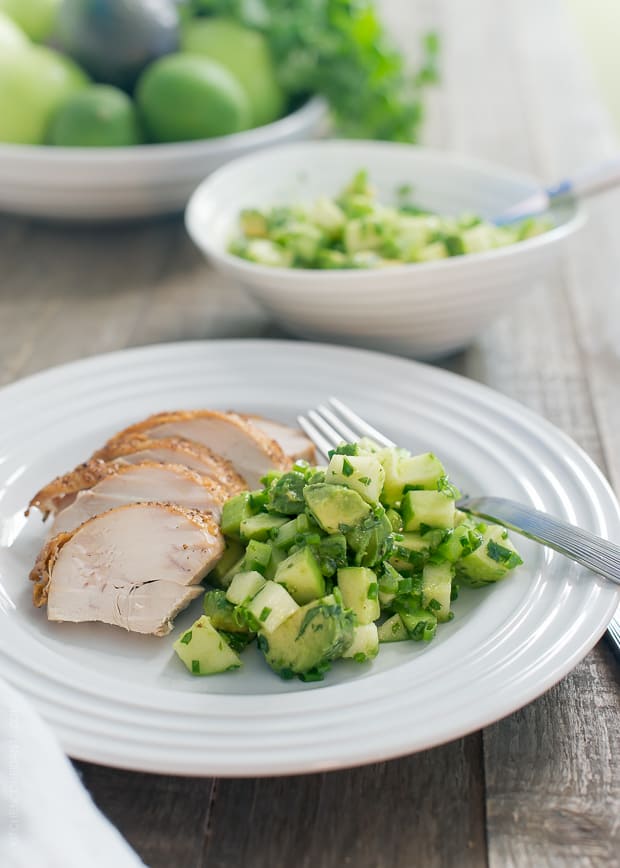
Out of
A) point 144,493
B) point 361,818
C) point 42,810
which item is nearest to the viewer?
point 42,810

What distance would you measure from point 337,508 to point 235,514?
257 millimetres

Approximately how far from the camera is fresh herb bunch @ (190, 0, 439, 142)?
3.67 metres

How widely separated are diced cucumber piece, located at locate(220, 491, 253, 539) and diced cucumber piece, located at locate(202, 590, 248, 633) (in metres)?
0.17

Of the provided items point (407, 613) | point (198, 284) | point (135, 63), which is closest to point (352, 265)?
point (198, 284)

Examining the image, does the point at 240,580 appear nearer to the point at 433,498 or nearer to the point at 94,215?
the point at 433,498

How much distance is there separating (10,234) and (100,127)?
0.64 meters

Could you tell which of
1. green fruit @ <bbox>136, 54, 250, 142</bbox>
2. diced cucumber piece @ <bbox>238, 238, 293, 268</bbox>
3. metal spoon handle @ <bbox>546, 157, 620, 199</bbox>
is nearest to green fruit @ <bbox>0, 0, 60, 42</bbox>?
green fruit @ <bbox>136, 54, 250, 142</bbox>

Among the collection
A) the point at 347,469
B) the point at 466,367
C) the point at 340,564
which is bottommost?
the point at 466,367

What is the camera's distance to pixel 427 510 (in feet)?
5.62

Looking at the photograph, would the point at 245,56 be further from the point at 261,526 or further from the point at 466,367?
the point at 261,526

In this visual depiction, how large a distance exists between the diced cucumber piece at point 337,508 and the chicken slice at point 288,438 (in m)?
0.49

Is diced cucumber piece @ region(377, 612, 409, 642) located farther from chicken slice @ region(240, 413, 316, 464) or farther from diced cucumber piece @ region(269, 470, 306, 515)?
chicken slice @ region(240, 413, 316, 464)

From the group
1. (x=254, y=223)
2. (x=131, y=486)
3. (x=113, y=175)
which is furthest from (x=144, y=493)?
(x=113, y=175)

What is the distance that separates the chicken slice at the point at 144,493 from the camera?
73.1 inches
